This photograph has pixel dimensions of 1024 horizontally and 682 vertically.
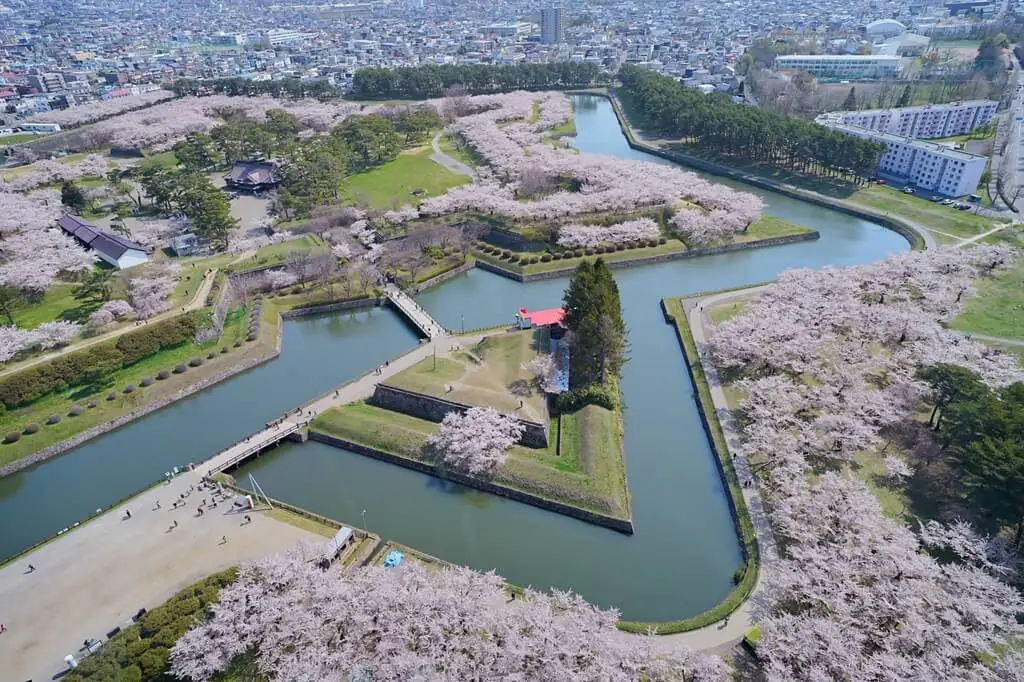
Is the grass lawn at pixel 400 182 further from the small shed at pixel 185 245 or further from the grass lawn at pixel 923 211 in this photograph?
the grass lawn at pixel 923 211

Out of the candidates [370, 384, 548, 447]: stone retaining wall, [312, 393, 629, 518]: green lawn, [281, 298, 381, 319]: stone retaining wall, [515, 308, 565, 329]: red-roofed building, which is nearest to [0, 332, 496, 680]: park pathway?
[312, 393, 629, 518]: green lawn

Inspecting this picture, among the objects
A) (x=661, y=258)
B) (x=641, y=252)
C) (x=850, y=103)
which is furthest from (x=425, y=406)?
(x=850, y=103)

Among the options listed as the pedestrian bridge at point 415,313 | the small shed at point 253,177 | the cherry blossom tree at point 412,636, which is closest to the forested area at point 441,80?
the small shed at point 253,177

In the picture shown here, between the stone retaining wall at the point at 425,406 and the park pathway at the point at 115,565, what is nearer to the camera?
the park pathway at the point at 115,565

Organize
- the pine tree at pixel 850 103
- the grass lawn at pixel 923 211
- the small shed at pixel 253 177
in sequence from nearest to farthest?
the grass lawn at pixel 923 211 → the small shed at pixel 253 177 → the pine tree at pixel 850 103

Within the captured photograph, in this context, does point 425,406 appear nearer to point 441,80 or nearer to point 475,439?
point 475,439

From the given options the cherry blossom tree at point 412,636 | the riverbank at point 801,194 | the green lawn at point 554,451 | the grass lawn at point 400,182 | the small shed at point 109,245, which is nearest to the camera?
the cherry blossom tree at point 412,636

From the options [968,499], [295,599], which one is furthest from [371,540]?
[968,499]
